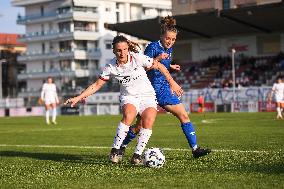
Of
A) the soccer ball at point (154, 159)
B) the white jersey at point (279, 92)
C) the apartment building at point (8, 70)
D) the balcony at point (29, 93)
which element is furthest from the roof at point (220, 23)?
the soccer ball at point (154, 159)

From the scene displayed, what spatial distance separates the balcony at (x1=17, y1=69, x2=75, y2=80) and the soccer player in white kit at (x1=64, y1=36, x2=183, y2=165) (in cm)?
8449

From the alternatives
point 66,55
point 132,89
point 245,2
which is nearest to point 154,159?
point 132,89

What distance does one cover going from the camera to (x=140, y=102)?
402 inches

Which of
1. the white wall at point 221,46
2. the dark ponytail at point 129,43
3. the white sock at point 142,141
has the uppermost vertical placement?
the white wall at point 221,46

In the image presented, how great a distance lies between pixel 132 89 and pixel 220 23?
54.2 m

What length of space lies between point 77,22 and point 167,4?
20.3m

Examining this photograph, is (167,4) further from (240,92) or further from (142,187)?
(142,187)

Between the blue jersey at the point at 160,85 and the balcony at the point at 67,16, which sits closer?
the blue jersey at the point at 160,85

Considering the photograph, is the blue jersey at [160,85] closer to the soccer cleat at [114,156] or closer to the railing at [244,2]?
the soccer cleat at [114,156]

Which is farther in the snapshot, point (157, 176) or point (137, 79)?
point (137, 79)

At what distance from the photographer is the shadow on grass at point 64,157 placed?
35.9ft

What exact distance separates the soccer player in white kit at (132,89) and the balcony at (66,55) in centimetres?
8566

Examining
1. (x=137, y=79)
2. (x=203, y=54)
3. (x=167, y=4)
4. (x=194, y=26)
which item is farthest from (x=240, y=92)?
(x=167, y=4)

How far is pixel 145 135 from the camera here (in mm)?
10086
